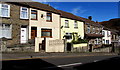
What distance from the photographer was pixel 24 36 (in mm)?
16094

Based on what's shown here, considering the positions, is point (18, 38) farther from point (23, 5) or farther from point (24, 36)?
point (23, 5)

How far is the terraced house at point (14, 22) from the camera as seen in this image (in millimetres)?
14075

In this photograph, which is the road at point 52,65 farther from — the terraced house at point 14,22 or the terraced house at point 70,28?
the terraced house at point 70,28

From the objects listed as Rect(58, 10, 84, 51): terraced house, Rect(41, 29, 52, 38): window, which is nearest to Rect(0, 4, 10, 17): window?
Rect(41, 29, 52, 38): window

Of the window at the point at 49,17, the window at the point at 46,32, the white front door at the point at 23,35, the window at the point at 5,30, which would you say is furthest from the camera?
the window at the point at 49,17

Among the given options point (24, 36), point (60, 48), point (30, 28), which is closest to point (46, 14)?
point (30, 28)

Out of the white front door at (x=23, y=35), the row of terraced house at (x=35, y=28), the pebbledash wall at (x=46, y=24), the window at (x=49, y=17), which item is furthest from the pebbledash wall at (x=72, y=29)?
the white front door at (x=23, y=35)

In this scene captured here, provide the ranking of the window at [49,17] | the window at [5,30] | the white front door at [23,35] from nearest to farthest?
the window at [5,30]
the white front door at [23,35]
the window at [49,17]

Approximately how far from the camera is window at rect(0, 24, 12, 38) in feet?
45.6

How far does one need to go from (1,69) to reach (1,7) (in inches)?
416

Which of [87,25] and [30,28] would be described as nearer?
[30,28]

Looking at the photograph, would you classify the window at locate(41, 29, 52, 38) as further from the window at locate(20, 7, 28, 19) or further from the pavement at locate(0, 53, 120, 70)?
the pavement at locate(0, 53, 120, 70)

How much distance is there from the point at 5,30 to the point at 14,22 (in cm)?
158

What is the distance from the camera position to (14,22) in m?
14.9
